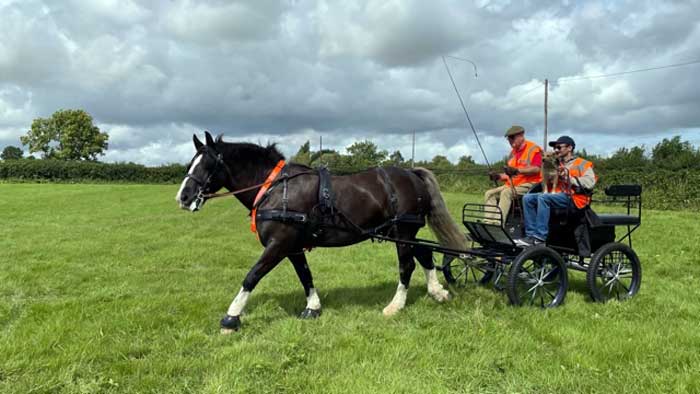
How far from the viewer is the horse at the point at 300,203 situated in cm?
486

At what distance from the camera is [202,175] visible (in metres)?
4.99

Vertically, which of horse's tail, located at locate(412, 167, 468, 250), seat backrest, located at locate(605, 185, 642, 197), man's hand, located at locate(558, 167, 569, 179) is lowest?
horse's tail, located at locate(412, 167, 468, 250)

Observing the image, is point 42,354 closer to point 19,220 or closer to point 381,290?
point 381,290

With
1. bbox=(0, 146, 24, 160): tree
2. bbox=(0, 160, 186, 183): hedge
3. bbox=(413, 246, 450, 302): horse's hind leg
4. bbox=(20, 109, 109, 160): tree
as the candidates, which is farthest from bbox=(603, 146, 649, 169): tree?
bbox=(0, 146, 24, 160): tree

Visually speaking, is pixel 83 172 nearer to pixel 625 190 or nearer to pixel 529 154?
pixel 529 154

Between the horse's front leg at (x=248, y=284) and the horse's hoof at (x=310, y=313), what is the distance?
2.49 ft

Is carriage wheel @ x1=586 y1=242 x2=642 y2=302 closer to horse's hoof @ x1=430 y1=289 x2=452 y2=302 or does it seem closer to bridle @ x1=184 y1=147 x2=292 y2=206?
horse's hoof @ x1=430 y1=289 x2=452 y2=302

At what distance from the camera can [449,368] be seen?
3.71 m

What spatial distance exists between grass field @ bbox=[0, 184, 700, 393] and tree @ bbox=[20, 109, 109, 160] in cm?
7192

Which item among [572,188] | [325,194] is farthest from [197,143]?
[572,188]

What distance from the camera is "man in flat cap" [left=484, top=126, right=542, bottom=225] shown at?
19.9ft

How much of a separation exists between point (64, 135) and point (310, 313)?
7735 cm

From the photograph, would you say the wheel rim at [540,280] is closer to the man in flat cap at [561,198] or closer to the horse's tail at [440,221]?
the man in flat cap at [561,198]

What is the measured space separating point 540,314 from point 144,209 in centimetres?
1911
